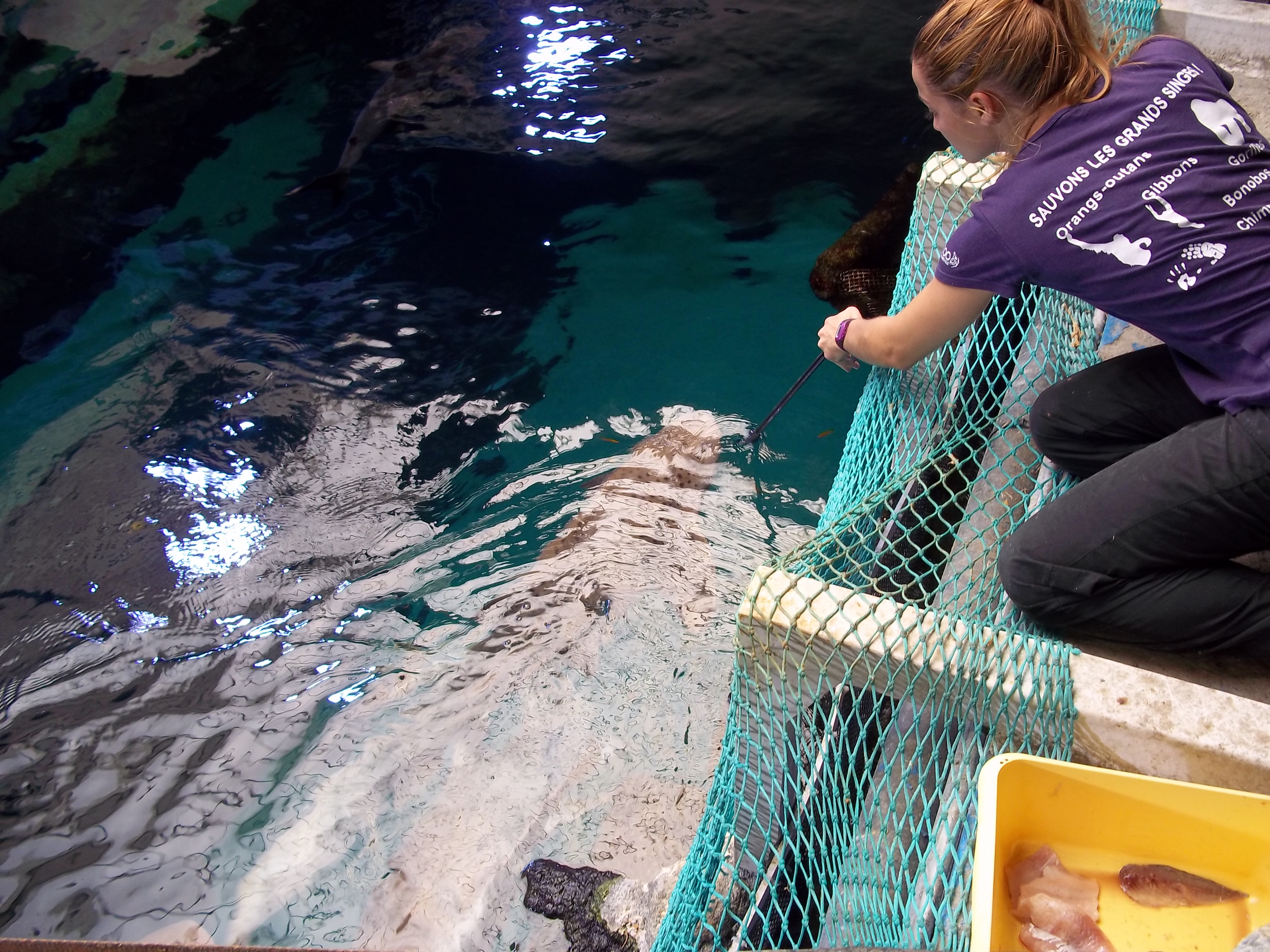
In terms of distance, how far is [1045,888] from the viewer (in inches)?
59.1

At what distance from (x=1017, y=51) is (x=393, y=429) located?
3.82 m

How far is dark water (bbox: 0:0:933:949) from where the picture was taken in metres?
3.30

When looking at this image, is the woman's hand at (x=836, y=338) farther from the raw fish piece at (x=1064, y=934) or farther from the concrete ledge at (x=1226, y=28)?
the concrete ledge at (x=1226, y=28)

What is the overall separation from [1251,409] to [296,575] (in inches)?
148

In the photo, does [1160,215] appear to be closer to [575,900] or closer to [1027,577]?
[1027,577]

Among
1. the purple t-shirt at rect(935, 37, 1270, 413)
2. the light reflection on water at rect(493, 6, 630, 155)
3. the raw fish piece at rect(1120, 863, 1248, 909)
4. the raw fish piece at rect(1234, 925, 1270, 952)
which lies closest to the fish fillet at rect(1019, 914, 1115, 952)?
the raw fish piece at rect(1120, 863, 1248, 909)

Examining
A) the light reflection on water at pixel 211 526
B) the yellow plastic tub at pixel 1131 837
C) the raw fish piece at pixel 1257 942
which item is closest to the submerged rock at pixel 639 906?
the yellow plastic tub at pixel 1131 837

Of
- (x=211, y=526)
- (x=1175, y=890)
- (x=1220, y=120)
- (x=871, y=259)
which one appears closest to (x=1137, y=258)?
(x=1220, y=120)

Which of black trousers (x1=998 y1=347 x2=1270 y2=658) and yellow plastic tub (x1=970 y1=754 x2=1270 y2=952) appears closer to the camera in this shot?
yellow plastic tub (x1=970 y1=754 x2=1270 y2=952)

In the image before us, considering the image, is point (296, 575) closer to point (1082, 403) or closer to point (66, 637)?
point (66, 637)

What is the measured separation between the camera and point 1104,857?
1567mm

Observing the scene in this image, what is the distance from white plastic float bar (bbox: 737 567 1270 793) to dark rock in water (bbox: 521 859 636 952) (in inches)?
62.9

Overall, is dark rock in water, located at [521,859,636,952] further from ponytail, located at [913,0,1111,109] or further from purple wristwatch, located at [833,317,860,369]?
ponytail, located at [913,0,1111,109]

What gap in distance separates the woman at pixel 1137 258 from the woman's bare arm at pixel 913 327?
0.03 metres
